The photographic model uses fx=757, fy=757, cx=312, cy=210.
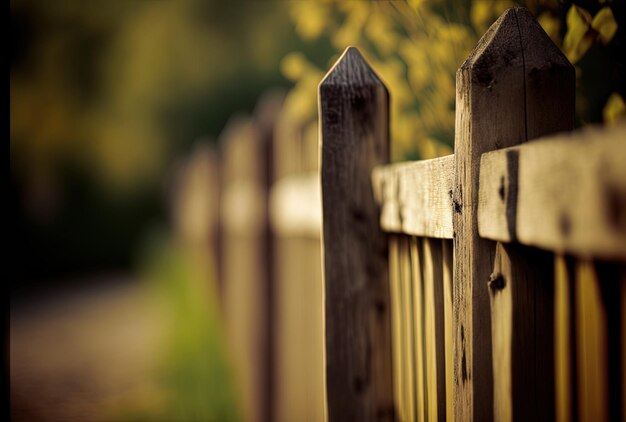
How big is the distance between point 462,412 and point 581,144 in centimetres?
60

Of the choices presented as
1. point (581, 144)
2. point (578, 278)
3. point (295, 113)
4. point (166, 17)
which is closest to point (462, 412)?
point (578, 278)

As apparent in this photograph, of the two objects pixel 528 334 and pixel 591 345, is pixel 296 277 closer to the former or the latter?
pixel 528 334

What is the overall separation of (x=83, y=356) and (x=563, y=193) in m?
6.66

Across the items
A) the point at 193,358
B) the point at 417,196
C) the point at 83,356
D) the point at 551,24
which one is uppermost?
the point at 551,24

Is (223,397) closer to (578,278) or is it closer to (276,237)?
(276,237)

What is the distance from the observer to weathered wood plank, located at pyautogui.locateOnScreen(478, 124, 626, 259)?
817mm

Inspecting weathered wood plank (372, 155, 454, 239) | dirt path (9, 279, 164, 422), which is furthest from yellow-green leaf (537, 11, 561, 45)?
dirt path (9, 279, 164, 422)

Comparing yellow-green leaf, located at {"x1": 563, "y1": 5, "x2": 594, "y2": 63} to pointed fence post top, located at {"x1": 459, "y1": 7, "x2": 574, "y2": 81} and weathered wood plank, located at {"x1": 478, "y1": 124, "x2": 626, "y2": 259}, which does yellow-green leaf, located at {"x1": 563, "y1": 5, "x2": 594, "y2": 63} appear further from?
weathered wood plank, located at {"x1": 478, "y1": 124, "x2": 626, "y2": 259}

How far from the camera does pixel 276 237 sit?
360 cm

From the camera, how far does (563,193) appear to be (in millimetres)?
927

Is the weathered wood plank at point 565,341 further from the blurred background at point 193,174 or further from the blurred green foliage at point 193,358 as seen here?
the blurred green foliage at point 193,358

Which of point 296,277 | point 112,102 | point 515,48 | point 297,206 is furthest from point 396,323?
point 112,102

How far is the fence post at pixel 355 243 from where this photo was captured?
6.22 feet

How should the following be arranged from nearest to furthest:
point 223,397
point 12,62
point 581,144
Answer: point 581,144 < point 223,397 < point 12,62
